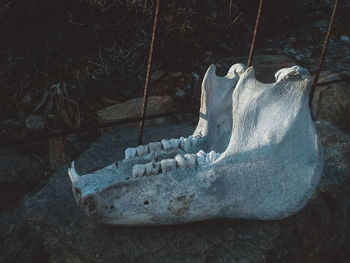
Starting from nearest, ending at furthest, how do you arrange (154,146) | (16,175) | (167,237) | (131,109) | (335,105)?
(167,237) → (154,146) → (16,175) → (131,109) → (335,105)

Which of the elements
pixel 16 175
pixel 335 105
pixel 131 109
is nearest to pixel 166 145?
pixel 131 109

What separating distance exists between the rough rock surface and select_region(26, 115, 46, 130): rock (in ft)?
3.31

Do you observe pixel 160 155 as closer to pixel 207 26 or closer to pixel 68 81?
pixel 68 81

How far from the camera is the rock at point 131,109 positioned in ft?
8.83

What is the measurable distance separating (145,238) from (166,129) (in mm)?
1093

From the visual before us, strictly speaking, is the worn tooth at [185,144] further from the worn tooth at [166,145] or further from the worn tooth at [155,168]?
the worn tooth at [155,168]

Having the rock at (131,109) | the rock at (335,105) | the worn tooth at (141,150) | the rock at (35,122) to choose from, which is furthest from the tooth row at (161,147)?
the rock at (335,105)

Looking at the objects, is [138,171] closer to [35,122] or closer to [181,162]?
[181,162]

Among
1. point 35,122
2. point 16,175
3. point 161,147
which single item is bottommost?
point 16,175

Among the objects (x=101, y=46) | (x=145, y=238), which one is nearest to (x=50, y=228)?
(x=145, y=238)

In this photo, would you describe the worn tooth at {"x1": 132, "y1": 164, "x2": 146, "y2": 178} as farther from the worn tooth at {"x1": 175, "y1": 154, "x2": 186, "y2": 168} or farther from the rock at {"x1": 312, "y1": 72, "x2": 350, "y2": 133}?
the rock at {"x1": 312, "y1": 72, "x2": 350, "y2": 133}

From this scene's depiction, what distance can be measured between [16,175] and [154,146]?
4.61 ft

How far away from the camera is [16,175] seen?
100 inches

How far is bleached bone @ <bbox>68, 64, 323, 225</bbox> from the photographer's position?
1.27 m
